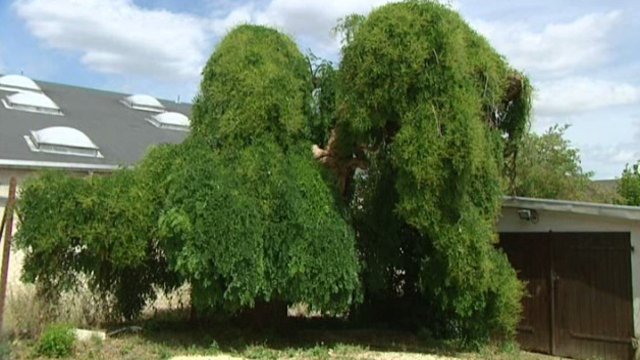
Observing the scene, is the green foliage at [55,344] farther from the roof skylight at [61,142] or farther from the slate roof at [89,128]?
the roof skylight at [61,142]

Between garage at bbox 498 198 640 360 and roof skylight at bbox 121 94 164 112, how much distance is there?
16886mm

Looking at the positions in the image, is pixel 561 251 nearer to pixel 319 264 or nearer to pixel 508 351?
pixel 508 351

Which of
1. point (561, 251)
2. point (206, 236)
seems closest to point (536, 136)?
point (561, 251)

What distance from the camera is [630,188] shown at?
23.3 metres

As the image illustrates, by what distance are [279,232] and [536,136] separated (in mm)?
16019

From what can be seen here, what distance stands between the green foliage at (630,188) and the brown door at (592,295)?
11738mm

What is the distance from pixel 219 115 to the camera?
1152 cm

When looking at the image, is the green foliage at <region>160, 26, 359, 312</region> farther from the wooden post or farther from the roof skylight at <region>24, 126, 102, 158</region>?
the roof skylight at <region>24, 126, 102, 158</region>

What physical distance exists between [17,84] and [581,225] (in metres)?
19.1

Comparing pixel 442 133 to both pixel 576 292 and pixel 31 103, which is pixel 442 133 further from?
pixel 31 103

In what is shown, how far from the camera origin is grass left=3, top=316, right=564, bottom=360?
34.8 feet

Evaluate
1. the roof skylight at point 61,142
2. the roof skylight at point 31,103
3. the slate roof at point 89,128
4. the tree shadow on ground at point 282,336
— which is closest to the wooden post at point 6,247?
the tree shadow on ground at point 282,336

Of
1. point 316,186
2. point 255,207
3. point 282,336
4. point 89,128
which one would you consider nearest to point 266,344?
point 282,336

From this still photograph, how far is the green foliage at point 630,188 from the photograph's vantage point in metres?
22.9
